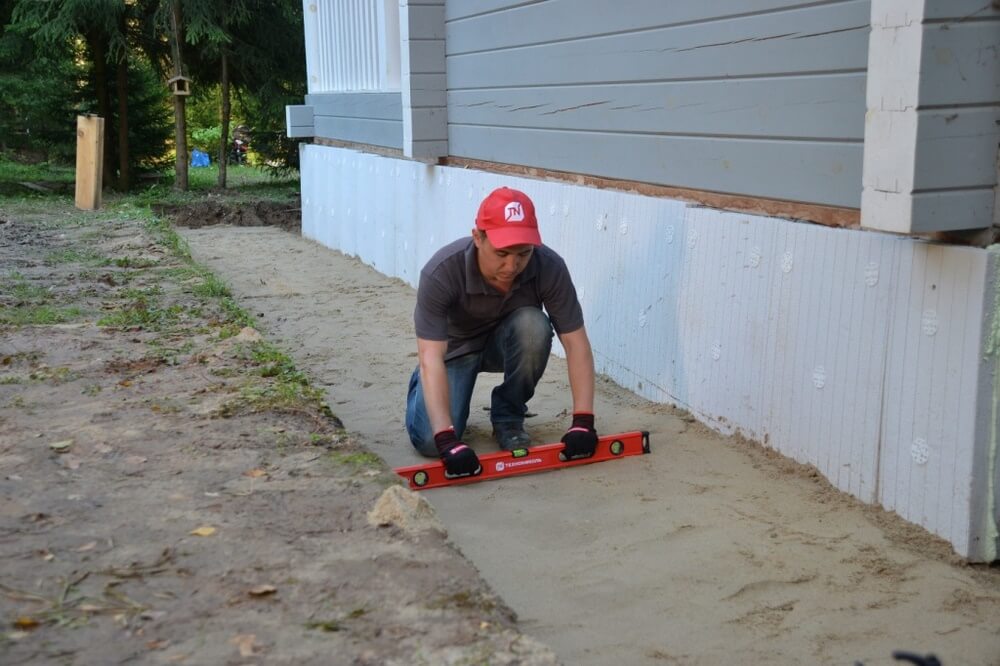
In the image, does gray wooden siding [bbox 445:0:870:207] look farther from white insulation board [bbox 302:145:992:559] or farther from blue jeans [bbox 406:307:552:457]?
blue jeans [bbox 406:307:552:457]

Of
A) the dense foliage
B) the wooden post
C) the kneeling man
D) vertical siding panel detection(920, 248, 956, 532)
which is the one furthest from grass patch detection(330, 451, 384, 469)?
the dense foliage

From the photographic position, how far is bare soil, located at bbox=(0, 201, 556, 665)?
2.39 metres

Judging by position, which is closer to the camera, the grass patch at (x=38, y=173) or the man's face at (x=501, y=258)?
the man's face at (x=501, y=258)

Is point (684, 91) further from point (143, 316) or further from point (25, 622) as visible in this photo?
point (25, 622)

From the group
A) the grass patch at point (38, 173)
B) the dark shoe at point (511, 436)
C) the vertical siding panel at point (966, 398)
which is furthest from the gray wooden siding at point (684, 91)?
the grass patch at point (38, 173)

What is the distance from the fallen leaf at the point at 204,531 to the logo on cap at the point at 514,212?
170 centimetres

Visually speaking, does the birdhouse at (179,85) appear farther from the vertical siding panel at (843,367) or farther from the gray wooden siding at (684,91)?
the vertical siding panel at (843,367)

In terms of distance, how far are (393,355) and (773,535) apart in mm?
3651

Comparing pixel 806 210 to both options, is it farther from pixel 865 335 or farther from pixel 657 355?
pixel 657 355

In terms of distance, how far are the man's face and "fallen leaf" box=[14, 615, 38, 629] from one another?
2253 millimetres

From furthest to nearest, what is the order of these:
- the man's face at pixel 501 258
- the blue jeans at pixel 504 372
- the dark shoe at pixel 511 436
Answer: the dark shoe at pixel 511 436 → the blue jeans at pixel 504 372 → the man's face at pixel 501 258

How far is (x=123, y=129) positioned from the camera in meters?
20.7

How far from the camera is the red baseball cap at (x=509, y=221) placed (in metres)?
4.10

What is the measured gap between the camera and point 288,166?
21.9 metres
